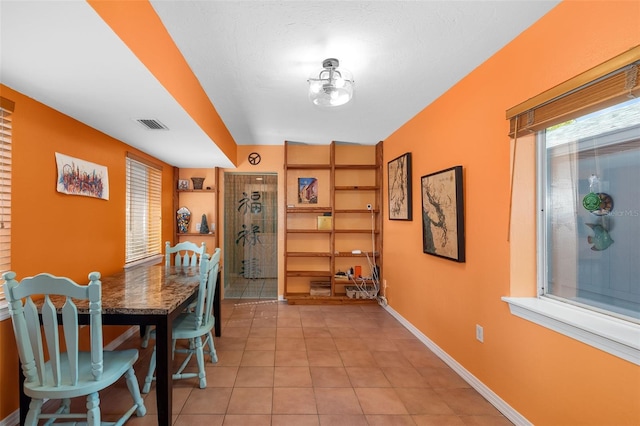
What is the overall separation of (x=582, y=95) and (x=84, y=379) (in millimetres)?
3039

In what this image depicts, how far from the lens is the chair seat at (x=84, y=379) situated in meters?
1.42

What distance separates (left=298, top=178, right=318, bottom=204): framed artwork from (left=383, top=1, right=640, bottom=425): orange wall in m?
1.84

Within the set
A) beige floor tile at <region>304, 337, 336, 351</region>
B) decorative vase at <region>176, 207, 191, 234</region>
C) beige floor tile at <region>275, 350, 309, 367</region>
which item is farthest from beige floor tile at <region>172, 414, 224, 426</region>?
decorative vase at <region>176, 207, 191, 234</region>

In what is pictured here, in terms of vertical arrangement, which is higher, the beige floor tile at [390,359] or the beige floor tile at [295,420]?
the beige floor tile at [295,420]

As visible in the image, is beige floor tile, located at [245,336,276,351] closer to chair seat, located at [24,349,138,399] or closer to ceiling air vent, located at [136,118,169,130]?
chair seat, located at [24,349,138,399]

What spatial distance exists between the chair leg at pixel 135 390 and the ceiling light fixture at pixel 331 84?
232 centimetres

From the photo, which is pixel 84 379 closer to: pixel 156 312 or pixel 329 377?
pixel 156 312

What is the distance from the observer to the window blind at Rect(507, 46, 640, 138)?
1216 mm

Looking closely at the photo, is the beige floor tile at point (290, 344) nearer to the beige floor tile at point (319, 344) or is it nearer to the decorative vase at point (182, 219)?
the beige floor tile at point (319, 344)

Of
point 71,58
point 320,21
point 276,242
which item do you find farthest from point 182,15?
point 276,242

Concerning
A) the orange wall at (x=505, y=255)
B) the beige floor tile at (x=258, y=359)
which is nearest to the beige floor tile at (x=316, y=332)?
the beige floor tile at (x=258, y=359)

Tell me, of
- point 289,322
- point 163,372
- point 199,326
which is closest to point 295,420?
point 163,372

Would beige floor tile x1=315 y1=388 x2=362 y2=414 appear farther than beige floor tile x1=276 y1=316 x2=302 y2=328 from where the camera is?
No

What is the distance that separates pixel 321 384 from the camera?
2.21 m
